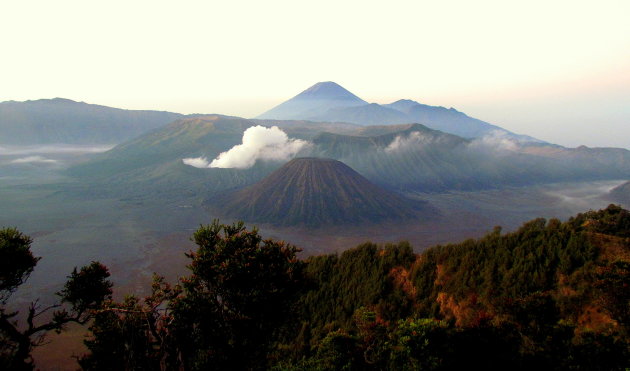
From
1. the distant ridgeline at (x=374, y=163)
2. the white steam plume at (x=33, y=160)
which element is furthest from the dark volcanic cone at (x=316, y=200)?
the white steam plume at (x=33, y=160)

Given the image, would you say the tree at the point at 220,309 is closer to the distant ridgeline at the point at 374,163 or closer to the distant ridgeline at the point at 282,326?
the distant ridgeline at the point at 282,326

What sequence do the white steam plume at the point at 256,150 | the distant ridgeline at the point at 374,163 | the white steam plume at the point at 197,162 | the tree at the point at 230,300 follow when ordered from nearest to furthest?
1. the tree at the point at 230,300
2. the distant ridgeline at the point at 374,163
3. the white steam plume at the point at 197,162
4. the white steam plume at the point at 256,150

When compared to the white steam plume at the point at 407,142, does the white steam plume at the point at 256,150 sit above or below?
below

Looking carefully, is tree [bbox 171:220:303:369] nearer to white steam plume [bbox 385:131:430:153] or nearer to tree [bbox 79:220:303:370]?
tree [bbox 79:220:303:370]

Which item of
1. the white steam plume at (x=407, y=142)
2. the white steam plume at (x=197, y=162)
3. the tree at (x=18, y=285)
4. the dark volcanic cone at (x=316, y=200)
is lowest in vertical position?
the dark volcanic cone at (x=316, y=200)

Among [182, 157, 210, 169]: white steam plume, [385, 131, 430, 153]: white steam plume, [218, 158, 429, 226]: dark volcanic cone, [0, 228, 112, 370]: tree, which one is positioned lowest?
[218, 158, 429, 226]: dark volcanic cone

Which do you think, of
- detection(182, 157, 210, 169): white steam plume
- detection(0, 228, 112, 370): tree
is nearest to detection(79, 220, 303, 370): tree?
detection(0, 228, 112, 370): tree

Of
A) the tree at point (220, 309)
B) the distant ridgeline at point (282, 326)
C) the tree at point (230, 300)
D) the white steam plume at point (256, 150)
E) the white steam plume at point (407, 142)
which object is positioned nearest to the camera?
the distant ridgeline at point (282, 326)
